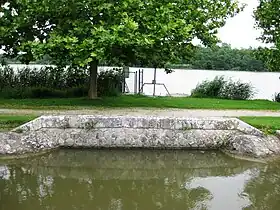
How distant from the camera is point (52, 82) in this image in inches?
913

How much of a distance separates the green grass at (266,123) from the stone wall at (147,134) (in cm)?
59

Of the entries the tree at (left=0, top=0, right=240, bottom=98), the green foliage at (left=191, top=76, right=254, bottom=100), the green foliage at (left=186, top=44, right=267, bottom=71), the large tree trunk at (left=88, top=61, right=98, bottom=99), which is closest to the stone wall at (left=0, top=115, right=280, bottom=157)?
the tree at (left=0, top=0, right=240, bottom=98)

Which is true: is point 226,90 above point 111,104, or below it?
above

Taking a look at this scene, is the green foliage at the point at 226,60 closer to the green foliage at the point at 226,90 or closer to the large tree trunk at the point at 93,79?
the green foliage at the point at 226,90

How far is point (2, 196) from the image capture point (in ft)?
26.3

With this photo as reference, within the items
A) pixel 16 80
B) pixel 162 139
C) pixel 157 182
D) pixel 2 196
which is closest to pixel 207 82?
pixel 16 80

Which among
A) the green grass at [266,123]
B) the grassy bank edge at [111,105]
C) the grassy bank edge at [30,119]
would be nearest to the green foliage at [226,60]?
the grassy bank edge at [111,105]

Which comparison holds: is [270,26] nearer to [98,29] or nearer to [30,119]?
[98,29]

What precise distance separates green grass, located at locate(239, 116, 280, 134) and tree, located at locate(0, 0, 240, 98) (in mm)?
3647

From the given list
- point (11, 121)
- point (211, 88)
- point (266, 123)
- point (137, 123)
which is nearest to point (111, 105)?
point (137, 123)

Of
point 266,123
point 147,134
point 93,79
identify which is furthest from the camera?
point 93,79

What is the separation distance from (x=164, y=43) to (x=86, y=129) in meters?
4.80

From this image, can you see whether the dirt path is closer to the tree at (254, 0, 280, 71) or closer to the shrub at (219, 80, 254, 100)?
the tree at (254, 0, 280, 71)

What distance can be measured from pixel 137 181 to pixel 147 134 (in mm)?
3171
